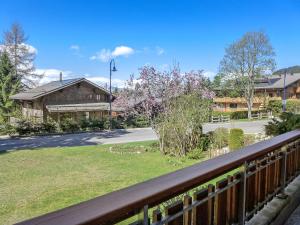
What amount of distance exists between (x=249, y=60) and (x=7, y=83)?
27677 millimetres

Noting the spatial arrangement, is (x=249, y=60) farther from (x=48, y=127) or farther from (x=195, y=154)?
(x=195, y=154)

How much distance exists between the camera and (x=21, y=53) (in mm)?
36906

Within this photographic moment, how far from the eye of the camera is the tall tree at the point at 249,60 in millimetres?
34281

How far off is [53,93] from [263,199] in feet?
90.4

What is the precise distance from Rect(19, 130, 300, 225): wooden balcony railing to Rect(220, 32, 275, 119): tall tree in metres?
32.6

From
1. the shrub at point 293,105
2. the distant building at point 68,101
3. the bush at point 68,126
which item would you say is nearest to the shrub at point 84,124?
the bush at point 68,126

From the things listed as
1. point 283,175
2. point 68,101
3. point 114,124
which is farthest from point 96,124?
point 283,175

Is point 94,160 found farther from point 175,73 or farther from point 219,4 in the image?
point 219,4

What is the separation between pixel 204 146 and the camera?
1385cm

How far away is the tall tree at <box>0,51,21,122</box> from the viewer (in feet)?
102

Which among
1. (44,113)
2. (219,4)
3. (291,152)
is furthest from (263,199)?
(44,113)

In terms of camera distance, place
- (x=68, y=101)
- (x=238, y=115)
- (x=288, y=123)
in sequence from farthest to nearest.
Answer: (x=238, y=115) < (x=68, y=101) < (x=288, y=123)

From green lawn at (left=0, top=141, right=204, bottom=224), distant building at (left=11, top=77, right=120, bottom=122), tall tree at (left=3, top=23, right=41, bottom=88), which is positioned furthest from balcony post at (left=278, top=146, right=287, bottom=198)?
tall tree at (left=3, top=23, right=41, bottom=88)

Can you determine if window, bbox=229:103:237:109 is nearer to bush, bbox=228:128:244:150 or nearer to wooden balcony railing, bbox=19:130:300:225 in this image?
bush, bbox=228:128:244:150
